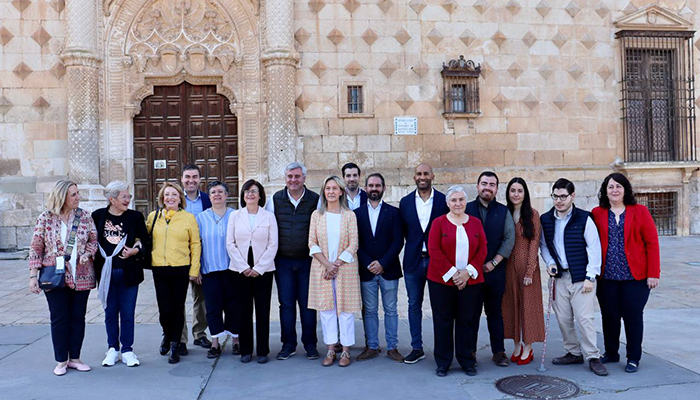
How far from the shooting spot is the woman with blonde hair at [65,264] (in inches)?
212

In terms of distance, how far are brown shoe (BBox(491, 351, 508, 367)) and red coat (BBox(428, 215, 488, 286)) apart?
2.52ft

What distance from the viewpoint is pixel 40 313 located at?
25.7 feet

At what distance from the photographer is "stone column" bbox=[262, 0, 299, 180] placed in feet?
41.9

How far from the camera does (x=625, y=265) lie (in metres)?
5.48

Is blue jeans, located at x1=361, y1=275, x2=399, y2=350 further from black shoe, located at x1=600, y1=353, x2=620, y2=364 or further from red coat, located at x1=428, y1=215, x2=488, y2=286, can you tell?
black shoe, located at x1=600, y1=353, x2=620, y2=364

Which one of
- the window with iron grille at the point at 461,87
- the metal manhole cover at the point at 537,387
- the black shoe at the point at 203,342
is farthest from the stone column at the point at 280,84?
the metal manhole cover at the point at 537,387

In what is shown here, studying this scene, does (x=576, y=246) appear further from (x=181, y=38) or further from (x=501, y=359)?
(x=181, y=38)

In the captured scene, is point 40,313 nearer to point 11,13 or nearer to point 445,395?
point 445,395

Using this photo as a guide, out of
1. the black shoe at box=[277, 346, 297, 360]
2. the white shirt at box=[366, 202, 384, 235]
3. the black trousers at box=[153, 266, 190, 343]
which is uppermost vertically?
the white shirt at box=[366, 202, 384, 235]

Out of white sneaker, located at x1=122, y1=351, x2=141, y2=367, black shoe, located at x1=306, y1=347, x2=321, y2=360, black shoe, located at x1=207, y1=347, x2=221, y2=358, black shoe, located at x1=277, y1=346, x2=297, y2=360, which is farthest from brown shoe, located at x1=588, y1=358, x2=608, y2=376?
white sneaker, located at x1=122, y1=351, x2=141, y2=367

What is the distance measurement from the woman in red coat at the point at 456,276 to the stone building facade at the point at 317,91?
7.75m

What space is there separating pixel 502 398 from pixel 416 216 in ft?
6.16

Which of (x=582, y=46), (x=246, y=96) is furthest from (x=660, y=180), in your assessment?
(x=246, y=96)

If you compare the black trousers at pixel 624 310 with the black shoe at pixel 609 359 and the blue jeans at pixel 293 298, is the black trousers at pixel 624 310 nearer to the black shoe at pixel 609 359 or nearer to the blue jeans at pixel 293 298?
the black shoe at pixel 609 359
